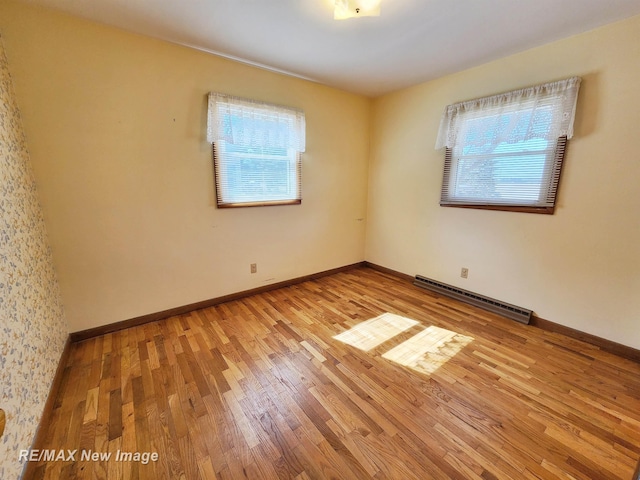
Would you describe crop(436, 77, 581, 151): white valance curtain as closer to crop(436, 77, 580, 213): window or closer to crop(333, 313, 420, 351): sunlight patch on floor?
crop(436, 77, 580, 213): window

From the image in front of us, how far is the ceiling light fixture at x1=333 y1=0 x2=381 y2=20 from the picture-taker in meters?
1.55

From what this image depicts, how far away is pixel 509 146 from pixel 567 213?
749mm

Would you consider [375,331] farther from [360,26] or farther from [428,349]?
[360,26]

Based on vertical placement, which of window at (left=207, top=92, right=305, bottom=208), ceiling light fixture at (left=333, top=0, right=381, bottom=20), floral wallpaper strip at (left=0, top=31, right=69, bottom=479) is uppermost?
ceiling light fixture at (left=333, top=0, right=381, bottom=20)

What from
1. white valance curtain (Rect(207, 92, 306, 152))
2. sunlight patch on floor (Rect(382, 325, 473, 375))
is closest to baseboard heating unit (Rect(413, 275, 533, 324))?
sunlight patch on floor (Rect(382, 325, 473, 375))

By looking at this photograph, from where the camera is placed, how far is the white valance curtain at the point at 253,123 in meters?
2.34

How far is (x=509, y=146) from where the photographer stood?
237 centimetres

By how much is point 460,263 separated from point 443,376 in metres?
1.50

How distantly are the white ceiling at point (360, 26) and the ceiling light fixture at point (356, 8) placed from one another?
4.3 inches

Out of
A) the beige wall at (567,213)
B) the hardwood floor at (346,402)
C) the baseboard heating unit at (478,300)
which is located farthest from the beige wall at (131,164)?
the baseboard heating unit at (478,300)

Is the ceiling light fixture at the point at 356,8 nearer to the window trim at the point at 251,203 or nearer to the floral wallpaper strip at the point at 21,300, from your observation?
the window trim at the point at 251,203

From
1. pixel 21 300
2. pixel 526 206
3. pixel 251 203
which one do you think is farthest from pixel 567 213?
pixel 21 300

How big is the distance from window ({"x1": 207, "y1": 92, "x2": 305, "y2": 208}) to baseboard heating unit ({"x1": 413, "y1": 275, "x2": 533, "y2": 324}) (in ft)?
6.17

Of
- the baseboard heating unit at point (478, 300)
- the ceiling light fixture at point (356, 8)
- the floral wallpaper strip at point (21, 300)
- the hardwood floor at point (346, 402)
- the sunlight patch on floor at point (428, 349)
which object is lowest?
the hardwood floor at point (346, 402)
